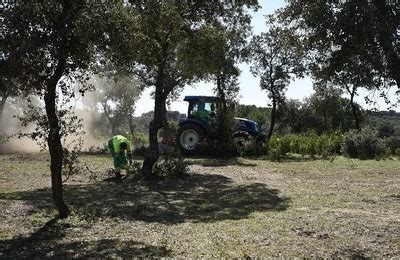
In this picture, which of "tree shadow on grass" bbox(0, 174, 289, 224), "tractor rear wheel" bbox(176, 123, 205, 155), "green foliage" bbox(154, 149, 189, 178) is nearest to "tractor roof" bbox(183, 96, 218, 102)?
"tractor rear wheel" bbox(176, 123, 205, 155)

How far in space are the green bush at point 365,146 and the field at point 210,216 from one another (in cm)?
600

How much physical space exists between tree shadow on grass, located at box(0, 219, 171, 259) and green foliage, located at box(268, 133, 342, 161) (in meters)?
15.8

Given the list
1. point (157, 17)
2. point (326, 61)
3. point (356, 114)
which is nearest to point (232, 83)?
point (356, 114)

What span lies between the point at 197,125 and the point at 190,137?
0.72 meters

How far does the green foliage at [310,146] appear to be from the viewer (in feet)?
76.3

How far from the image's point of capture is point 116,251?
664 cm

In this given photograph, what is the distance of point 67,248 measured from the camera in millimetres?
6805

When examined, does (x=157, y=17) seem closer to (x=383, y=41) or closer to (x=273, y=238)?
(x=383, y=41)

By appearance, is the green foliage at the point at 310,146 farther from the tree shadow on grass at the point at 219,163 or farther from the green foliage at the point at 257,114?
the green foliage at the point at 257,114

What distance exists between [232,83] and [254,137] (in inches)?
261

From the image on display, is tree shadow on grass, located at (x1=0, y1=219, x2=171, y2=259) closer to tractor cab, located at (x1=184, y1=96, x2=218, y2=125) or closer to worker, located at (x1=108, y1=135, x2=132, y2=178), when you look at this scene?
worker, located at (x1=108, y1=135, x2=132, y2=178)

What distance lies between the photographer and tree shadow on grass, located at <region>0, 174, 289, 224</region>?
937 cm

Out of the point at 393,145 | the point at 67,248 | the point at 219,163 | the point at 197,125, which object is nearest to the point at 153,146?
the point at 219,163

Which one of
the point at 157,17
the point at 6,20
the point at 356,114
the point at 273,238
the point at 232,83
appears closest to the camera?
the point at 6,20
